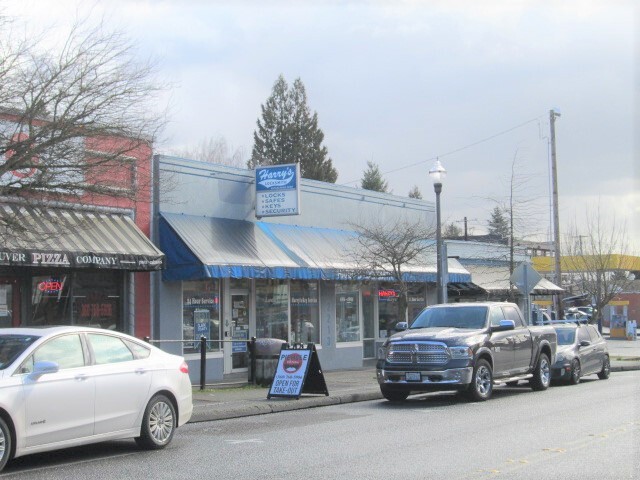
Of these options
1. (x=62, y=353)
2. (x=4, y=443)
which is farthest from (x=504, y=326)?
(x=4, y=443)

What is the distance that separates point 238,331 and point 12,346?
40.9 feet

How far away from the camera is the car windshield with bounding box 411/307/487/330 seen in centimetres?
1652

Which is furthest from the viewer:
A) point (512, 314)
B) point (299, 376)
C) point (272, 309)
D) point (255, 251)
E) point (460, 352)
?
point (272, 309)

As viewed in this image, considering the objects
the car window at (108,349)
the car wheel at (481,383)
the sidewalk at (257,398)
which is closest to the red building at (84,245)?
the sidewalk at (257,398)

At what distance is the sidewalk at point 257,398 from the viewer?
1405cm

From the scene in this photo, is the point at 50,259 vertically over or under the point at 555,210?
under

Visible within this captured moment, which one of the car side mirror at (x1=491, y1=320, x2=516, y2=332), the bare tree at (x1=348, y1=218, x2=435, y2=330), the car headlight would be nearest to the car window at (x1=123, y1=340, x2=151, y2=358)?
the car headlight

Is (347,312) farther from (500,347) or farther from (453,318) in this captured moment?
(500,347)

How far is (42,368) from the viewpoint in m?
8.84

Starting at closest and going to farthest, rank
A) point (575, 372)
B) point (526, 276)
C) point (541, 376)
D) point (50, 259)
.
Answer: point (50, 259), point (541, 376), point (575, 372), point (526, 276)

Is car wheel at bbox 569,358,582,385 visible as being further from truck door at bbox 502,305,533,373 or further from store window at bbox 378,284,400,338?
store window at bbox 378,284,400,338

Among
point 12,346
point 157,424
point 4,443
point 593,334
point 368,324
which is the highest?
point 12,346

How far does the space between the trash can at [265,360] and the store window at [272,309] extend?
143 inches

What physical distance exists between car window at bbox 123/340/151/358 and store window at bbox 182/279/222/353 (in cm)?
930
